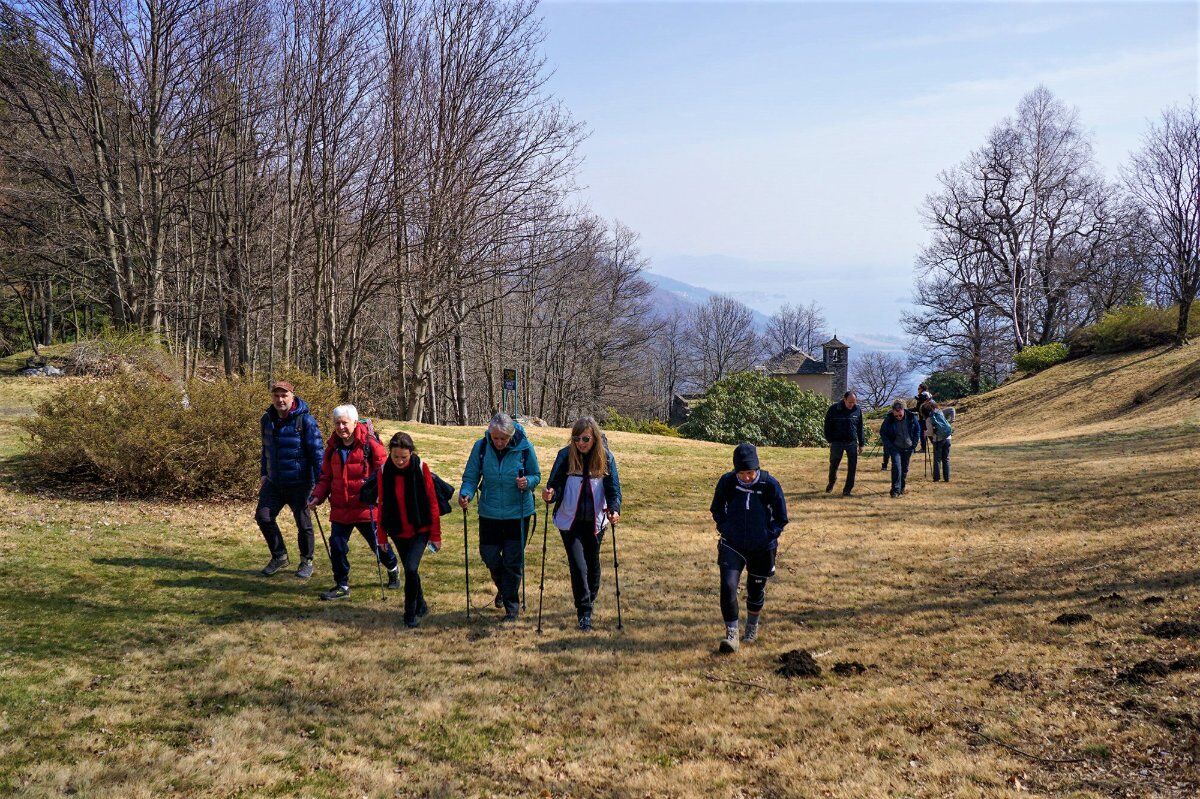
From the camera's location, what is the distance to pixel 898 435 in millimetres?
14547

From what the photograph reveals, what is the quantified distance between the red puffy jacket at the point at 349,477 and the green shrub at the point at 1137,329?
38632 mm

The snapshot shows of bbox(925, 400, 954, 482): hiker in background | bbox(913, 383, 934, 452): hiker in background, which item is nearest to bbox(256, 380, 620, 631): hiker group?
bbox(925, 400, 954, 482): hiker in background

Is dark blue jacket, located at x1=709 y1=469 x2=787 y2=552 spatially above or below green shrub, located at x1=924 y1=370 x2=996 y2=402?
below

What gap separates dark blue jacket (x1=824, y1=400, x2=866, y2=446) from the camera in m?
14.8

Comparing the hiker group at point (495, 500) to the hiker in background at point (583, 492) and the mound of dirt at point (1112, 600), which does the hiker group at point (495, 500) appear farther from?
the mound of dirt at point (1112, 600)

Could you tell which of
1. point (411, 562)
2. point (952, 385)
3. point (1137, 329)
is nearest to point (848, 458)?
point (411, 562)

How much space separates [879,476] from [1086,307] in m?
43.5

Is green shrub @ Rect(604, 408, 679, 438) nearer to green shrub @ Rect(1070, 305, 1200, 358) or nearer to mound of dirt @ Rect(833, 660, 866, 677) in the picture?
green shrub @ Rect(1070, 305, 1200, 358)

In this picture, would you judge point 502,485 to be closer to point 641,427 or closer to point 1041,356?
point 641,427

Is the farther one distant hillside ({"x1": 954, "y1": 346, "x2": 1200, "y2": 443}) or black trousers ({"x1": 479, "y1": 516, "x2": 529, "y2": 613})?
distant hillside ({"x1": 954, "y1": 346, "x2": 1200, "y2": 443})

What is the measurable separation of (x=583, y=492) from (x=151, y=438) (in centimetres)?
750

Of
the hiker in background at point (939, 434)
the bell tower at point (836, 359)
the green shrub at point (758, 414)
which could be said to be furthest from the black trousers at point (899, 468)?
the bell tower at point (836, 359)

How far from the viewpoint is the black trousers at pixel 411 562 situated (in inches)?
290

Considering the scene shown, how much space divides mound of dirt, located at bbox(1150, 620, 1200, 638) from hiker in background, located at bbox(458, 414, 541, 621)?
5285 millimetres
